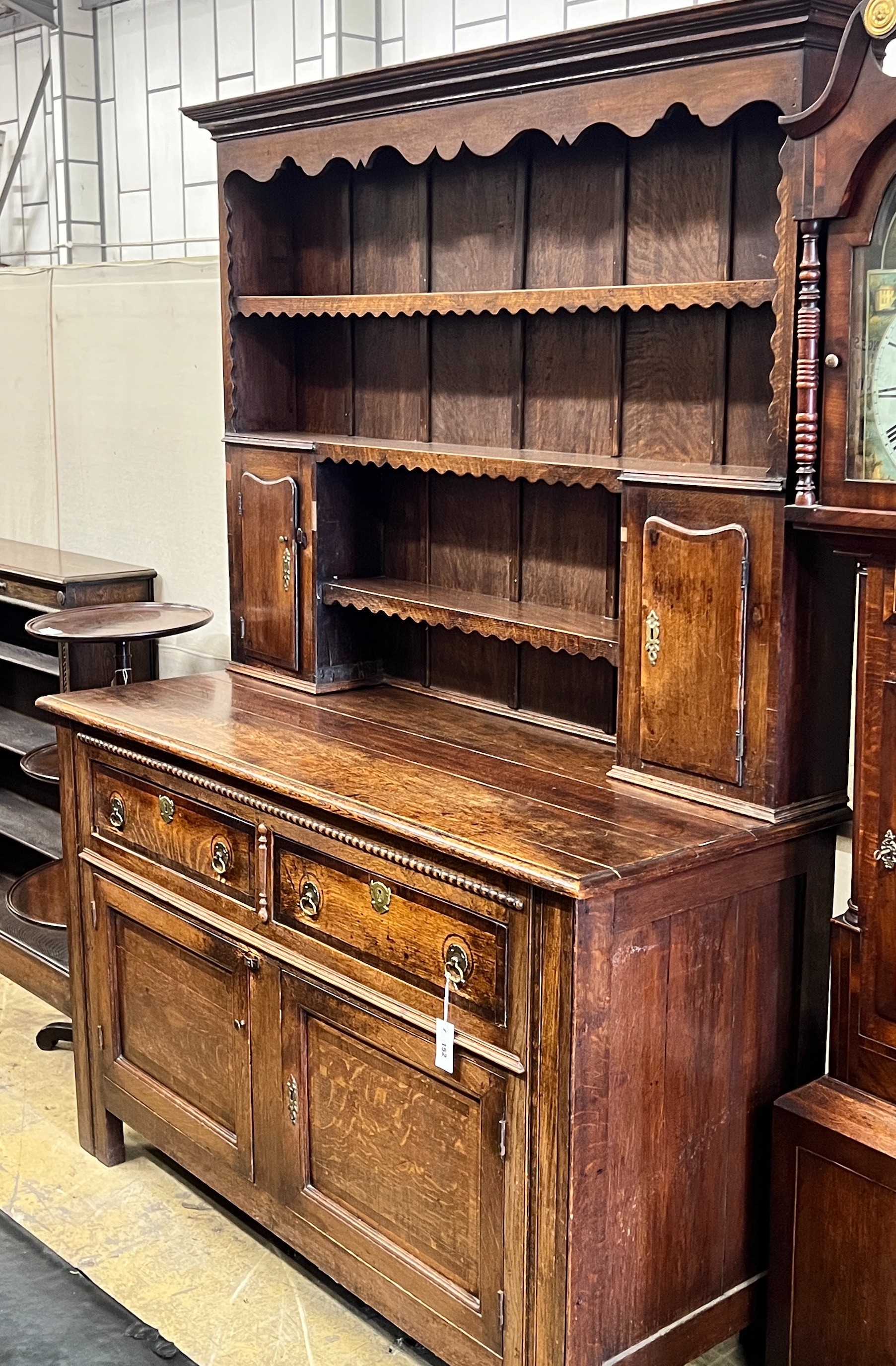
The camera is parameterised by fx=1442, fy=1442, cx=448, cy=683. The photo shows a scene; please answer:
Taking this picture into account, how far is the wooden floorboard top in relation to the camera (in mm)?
2170

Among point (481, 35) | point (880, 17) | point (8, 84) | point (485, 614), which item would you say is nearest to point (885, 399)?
point (880, 17)

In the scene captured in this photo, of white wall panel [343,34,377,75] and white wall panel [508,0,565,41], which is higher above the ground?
white wall panel [343,34,377,75]

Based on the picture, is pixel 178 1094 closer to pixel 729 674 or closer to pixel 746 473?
pixel 729 674

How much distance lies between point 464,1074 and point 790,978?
0.59 meters

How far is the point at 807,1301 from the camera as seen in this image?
2.31 m

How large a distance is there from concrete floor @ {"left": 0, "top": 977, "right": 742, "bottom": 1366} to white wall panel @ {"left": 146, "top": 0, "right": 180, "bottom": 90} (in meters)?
3.44

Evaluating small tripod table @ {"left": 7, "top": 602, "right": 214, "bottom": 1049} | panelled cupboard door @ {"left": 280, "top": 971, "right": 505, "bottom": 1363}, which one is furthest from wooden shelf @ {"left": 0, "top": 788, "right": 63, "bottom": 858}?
panelled cupboard door @ {"left": 280, "top": 971, "right": 505, "bottom": 1363}

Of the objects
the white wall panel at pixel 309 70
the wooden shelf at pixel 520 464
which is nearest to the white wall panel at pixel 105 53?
the white wall panel at pixel 309 70

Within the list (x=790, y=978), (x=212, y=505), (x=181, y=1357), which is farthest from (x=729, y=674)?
(x=212, y=505)

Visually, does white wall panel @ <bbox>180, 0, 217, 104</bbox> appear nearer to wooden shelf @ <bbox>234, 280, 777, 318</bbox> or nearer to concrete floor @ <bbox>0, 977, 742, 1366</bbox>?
wooden shelf @ <bbox>234, 280, 777, 318</bbox>

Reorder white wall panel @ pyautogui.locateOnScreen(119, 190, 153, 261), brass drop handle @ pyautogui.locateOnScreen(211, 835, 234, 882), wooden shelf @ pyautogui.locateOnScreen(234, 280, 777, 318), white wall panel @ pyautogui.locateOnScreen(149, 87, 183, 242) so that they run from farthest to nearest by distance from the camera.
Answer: white wall panel @ pyautogui.locateOnScreen(119, 190, 153, 261) < white wall panel @ pyautogui.locateOnScreen(149, 87, 183, 242) < brass drop handle @ pyautogui.locateOnScreen(211, 835, 234, 882) < wooden shelf @ pyautogui.locateOnScreen(234, 280, 777, 318)

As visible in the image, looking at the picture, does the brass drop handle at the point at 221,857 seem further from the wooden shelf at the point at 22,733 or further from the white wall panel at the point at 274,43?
the white wall panel at the point at 274,43

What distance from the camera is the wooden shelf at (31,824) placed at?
436 centimetres

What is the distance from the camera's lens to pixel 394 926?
7.80 ft
